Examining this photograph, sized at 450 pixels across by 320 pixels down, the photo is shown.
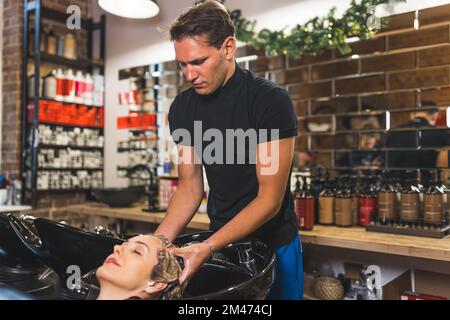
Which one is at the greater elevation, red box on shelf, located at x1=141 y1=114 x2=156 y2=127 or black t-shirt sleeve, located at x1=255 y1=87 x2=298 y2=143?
red box on shelf, located at x1=141 y1=114 x2=156 y2=127

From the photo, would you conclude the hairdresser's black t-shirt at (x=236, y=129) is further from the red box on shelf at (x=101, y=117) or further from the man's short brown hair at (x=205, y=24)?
the red box on shelf at (x=101, y=117)

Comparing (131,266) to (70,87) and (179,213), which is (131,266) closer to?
(179,213)

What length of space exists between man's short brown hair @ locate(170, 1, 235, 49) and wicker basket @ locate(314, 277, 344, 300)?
1.53m

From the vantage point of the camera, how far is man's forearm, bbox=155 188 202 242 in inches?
51.7

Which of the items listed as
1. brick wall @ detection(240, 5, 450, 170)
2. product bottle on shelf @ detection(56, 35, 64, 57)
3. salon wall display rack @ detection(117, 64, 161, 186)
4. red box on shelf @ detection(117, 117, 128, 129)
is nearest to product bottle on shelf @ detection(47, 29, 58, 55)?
product bottle on shelf @ detection(56, 35, 64, 57)

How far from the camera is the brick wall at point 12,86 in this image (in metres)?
3.39

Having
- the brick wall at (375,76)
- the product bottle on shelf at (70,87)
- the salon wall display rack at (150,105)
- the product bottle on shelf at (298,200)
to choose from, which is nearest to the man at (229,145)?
the product bottle on shelf at (298,200)

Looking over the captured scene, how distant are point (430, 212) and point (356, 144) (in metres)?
0.64

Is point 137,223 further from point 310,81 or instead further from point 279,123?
point 279,123

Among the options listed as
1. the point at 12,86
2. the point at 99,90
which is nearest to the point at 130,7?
the point at 99,90

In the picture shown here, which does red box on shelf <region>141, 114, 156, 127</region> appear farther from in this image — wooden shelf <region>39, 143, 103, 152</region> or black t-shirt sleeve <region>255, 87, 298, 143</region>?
black t-shirt sleeve <region>255, 87, 298, 143</region>

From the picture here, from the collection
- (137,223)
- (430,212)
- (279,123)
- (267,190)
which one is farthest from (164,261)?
A: (137,223)

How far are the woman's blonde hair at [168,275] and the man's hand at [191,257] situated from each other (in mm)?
14
